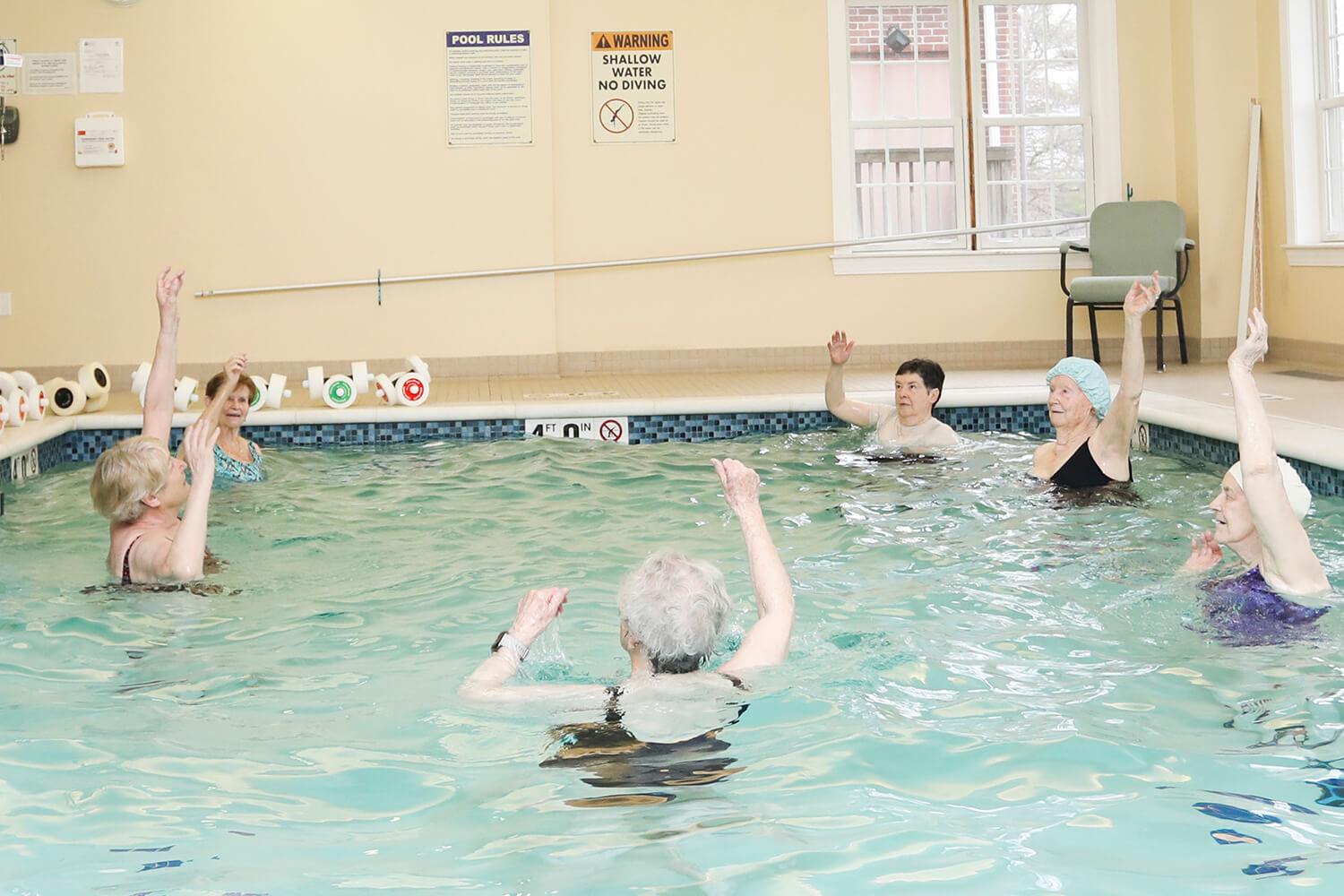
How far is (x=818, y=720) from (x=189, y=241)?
742cm

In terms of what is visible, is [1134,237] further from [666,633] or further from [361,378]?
[666,633]

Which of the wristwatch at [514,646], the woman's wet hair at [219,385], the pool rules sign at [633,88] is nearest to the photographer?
the wristwatch at [514,646]

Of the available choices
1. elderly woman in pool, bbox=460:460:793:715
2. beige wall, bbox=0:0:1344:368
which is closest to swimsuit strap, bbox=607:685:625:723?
elderly woman in pool, bbox=460:460:793:715

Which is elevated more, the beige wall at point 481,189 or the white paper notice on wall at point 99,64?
the white paper notice on wall at point 99,64

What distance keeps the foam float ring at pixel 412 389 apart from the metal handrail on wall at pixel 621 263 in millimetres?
1796

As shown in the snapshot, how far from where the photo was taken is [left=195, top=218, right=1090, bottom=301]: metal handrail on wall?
9.31m

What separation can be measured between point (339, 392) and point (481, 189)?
2322 millimetres

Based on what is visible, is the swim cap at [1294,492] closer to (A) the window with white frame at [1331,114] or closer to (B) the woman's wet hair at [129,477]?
(B) the woman's wet hair at [129,477]

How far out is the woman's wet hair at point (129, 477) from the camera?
3959 mm

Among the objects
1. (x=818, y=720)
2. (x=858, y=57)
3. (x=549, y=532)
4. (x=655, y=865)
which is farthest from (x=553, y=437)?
Result: (x=655, y=865)

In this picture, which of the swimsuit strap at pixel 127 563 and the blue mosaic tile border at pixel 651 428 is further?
the blue mosaic tile border at pixel 651 428

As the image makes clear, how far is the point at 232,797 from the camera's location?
2.65 metres

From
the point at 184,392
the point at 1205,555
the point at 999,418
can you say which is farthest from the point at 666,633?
the point at 184,392

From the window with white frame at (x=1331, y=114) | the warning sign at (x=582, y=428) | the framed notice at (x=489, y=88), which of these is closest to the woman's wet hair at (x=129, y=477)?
the warning sign at (x=582, y=428)
